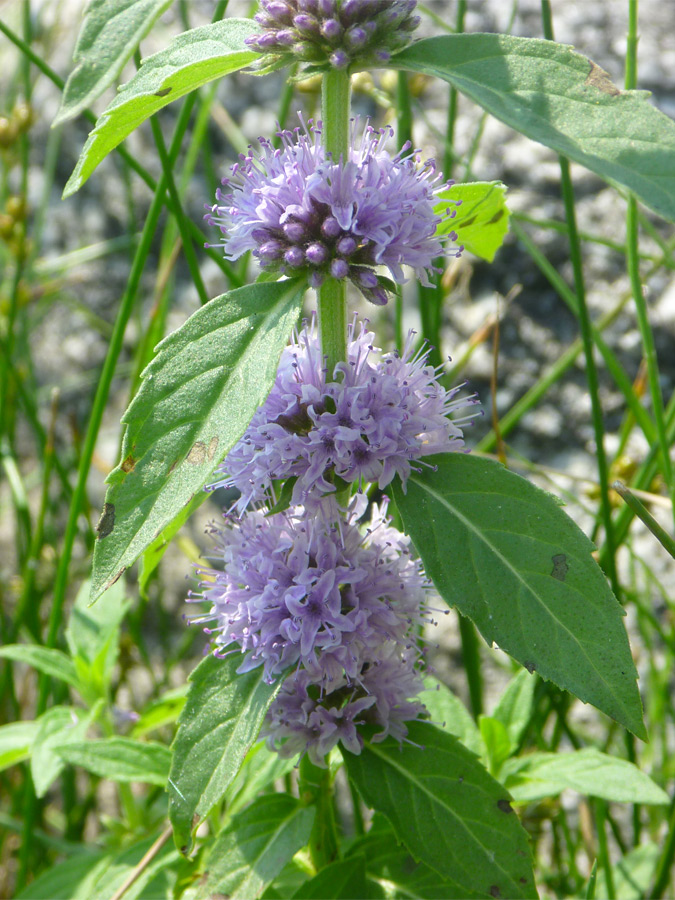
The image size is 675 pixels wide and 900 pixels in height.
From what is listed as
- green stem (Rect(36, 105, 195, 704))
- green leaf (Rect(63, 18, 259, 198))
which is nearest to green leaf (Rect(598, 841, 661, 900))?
green stem (Rect(36, 105, 195, 704))

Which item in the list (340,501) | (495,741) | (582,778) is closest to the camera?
(340,501)

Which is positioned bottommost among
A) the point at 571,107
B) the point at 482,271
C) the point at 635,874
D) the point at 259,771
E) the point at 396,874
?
the point at 635,874

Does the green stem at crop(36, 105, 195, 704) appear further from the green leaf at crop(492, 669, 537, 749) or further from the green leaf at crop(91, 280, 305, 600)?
the green leaf at crop(492, 669, 537, 749)

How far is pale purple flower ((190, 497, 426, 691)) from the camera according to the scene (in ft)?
3.14

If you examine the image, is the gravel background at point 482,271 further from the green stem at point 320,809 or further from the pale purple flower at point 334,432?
the pale purple flower at point 334,432

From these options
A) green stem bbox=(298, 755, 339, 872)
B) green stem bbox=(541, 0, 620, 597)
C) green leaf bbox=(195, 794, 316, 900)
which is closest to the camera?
green leaf bbox=(195, 794, 316, 900)

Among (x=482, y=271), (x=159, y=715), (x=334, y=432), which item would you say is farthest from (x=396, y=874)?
(x=482, y=271)

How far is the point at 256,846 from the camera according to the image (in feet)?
3.35

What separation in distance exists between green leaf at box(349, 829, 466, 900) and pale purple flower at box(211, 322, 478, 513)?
501 mm

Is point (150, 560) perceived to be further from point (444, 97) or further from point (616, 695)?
point (444, 97)

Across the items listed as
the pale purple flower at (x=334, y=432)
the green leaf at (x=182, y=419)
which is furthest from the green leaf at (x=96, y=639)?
the green leaf at (x=182, y=419)

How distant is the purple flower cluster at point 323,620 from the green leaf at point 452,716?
22cm

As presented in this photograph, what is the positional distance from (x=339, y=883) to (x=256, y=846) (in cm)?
11

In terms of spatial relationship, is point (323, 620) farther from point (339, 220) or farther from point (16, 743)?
point (16, 743)
